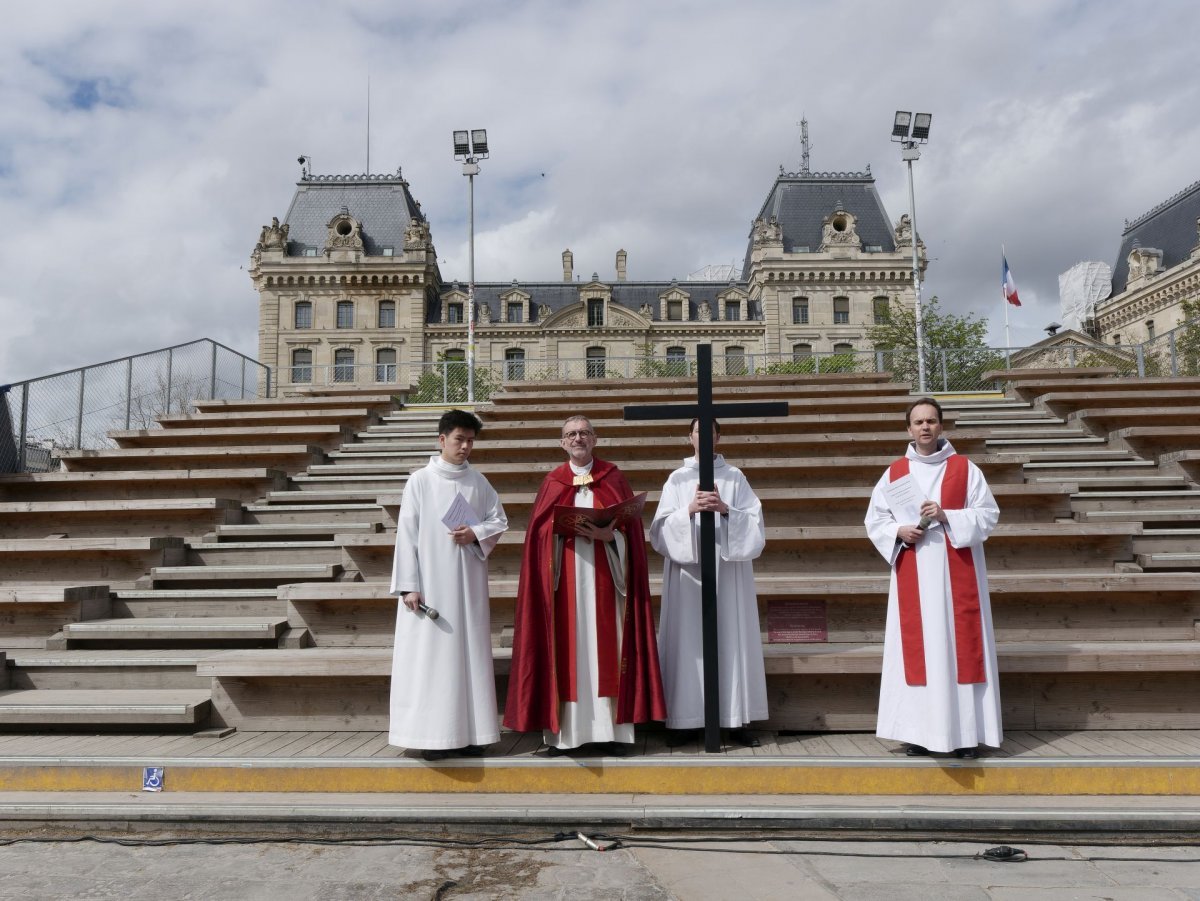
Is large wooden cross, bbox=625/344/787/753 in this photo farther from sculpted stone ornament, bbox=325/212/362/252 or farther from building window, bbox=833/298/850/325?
sculpted stone ornament, bbox=325/212/362/252

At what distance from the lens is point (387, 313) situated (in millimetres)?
55500

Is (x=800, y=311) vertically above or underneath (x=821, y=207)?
underneath

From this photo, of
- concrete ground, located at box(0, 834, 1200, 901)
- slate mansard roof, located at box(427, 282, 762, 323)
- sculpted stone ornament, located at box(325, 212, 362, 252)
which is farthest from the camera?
slate mansard roof, located at box(427, 282, 762, 323)

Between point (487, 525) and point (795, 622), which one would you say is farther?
point (795, 622)

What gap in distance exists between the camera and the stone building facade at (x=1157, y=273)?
55.7 meters

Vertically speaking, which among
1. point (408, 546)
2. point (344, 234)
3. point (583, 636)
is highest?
point (344, 234)

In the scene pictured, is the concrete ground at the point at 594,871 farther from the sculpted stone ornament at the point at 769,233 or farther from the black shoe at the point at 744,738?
the sculpted stone ornament at the point at 769,233

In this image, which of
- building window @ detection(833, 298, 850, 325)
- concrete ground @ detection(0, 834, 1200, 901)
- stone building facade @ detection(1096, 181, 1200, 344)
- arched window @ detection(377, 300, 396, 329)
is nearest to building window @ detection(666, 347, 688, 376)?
concrete ground @ detection(0, 834, 1200, 901)

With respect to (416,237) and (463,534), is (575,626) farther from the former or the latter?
(416,237)

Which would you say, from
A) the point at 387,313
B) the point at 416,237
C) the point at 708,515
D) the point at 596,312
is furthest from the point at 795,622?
the point at 416,237

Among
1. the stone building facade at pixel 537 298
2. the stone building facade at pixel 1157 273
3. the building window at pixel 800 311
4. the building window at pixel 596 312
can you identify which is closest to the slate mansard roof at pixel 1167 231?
the stone building facade at pixel 1157 273

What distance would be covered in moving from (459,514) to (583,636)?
0.96 metres

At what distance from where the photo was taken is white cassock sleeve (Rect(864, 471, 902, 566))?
14.5ft

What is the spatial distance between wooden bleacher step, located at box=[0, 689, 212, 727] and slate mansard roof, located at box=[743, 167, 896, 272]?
2269 inches
